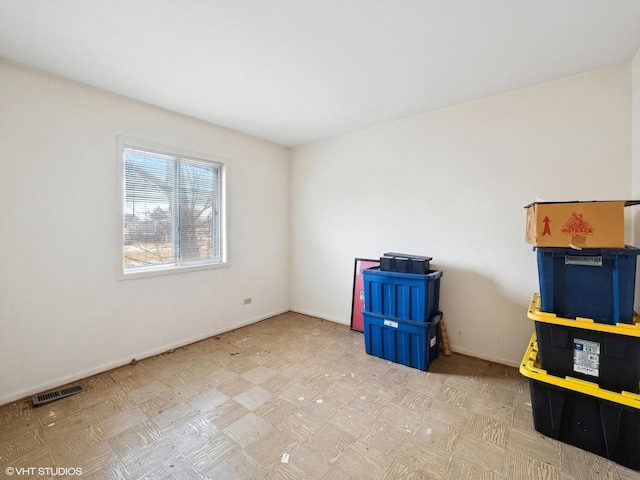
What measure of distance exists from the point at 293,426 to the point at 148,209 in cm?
248

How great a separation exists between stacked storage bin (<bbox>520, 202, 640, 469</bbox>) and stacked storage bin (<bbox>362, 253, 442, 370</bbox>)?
87 centimetres

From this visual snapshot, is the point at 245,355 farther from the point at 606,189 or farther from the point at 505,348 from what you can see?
the point at 606,189

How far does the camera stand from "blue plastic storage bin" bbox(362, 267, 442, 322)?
2578 mm

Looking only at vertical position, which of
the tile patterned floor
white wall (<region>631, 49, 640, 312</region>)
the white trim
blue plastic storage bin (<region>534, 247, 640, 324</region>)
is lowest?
the tile patterned floor

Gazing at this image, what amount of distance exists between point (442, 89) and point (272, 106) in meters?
1.65

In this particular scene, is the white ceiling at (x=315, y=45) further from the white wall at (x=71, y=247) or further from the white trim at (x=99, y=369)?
the white trim at (x=99, y=369)

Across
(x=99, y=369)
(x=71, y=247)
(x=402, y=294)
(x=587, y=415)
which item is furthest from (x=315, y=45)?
(x=99, y=369)

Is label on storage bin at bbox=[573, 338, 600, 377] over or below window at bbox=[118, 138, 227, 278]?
below

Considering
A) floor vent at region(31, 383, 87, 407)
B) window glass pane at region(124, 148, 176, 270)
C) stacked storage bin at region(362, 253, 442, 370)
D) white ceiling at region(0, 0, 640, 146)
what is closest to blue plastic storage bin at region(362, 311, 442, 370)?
stacked storage bin at region(362, 253, 442, 370)

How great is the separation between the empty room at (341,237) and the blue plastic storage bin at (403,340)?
0.09ft

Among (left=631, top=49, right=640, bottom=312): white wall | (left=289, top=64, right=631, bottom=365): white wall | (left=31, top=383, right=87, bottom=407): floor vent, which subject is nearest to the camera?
(left=631, top=49, right=640, bottom=312): white wall

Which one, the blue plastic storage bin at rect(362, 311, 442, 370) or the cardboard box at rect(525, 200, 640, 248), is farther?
the blue plastic storage bin at rect(362, 311, 442, 370)

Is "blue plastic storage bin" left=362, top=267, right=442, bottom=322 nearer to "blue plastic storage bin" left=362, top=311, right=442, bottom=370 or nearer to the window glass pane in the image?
"blue plastic storage bin" left=362, top=311, right=442, bottom=370

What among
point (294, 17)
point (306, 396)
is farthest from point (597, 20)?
point (306, 396)
